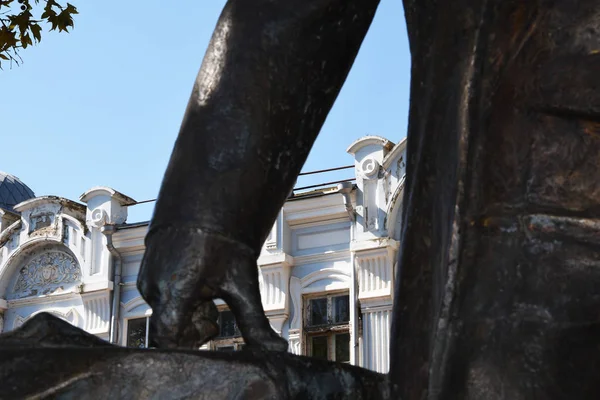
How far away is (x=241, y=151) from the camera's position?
4.83 feet

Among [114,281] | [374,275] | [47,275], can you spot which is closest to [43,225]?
[47,275]

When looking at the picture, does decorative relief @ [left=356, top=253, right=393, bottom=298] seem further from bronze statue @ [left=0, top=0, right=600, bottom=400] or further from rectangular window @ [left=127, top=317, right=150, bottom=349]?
bronze statue @ [left=0, top=0, right=600, bottom=400]

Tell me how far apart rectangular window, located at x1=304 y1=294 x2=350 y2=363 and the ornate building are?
1 centimetres

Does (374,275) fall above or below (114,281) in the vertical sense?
below

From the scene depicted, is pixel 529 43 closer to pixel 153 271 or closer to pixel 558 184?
pixel 558 184

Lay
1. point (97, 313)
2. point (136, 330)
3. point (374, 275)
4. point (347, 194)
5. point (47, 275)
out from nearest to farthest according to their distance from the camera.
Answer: point (374, 275) < point (347, 194) < point (136, 330) < point (97, 313) < point (47, 275)

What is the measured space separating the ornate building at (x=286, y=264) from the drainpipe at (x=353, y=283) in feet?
0.06

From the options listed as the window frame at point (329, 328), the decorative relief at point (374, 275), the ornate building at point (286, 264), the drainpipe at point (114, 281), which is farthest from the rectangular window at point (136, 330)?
the decorative relief at point (374, 275)

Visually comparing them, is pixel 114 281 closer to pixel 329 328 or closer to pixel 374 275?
pixel 329 328

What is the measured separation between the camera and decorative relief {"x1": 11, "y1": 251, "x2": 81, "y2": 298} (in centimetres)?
1908

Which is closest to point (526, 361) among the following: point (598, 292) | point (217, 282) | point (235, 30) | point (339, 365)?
point (598, 292)

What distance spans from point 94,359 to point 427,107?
40cm

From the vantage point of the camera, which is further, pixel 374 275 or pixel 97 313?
pixel 97 313

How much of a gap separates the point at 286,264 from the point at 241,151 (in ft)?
52.6
